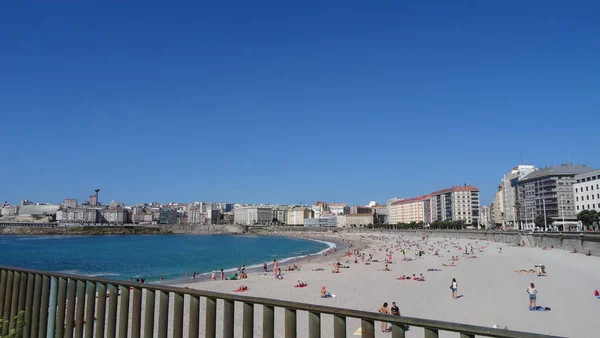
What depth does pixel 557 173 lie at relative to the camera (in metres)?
104

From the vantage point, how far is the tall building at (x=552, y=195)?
98456 millimetres

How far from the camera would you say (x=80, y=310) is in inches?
179

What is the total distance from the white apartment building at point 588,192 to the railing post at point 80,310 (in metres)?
90.7

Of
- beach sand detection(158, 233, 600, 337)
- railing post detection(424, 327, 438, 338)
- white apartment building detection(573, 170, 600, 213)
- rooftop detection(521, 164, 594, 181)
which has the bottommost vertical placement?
beach sand detection(158, 233, 600, 337)

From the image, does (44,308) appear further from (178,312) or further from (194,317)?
(194,317)

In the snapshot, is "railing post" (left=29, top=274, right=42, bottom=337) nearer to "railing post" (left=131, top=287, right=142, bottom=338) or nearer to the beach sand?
"railing post" (left=131, top=287, right=142, bottom=338)

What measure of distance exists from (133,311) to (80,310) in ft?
3.21

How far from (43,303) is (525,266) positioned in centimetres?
4348

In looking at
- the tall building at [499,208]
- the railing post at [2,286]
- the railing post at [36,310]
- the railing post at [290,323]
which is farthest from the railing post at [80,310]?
the tall building at [499,208]

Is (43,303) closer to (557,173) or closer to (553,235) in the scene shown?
(553,235)

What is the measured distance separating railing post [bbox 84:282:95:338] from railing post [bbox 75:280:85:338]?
5cm

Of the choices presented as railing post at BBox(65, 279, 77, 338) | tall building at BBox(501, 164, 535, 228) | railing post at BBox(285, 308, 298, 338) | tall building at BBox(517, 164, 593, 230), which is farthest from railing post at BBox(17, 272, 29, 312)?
tall building at BBox(501, 164, 535, 228)

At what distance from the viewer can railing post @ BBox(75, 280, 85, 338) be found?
449cm

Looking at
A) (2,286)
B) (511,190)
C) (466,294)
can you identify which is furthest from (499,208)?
(2,286)
